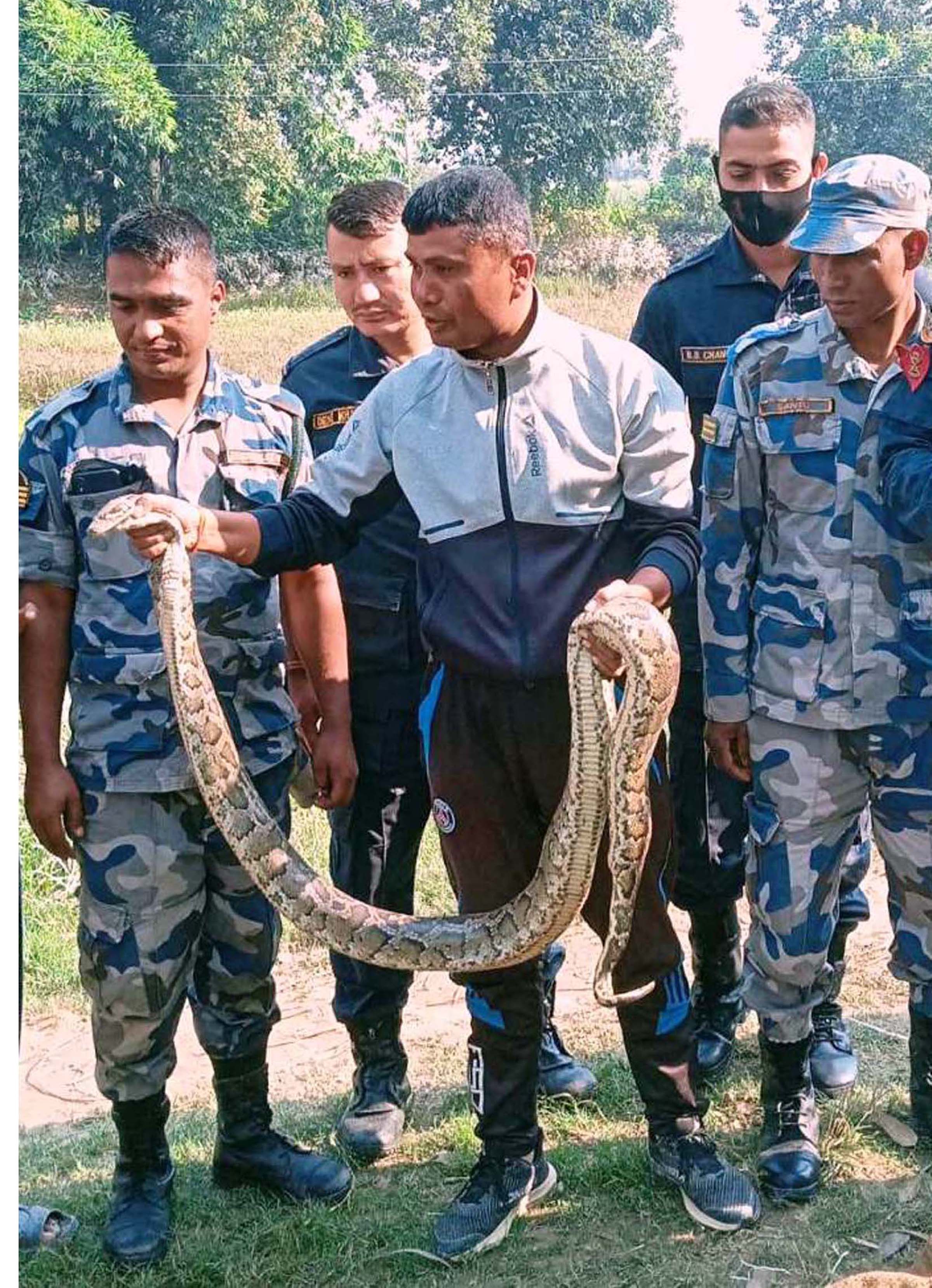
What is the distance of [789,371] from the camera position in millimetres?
4008

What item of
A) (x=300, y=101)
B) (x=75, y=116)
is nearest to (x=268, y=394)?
(x=75, y=116)

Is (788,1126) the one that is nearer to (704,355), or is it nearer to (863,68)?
(704,355)

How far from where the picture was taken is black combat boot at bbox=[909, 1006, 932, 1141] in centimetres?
438

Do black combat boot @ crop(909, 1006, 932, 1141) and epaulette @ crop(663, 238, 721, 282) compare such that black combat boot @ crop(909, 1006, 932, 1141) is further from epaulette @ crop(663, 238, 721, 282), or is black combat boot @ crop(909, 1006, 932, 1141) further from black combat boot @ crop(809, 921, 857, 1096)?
epaulette @ crop(663, 238, 721, 282)

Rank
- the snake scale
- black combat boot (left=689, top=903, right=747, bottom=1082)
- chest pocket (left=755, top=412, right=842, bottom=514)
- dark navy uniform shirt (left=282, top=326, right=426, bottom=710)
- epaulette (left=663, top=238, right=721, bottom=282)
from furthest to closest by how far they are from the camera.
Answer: black combat boot (left=689, top=903, right=747, bottom=1082), epaulette (left=663, top=238, right=721, bottom=282), dark navy uniform shirt (left=282, top=326, right=426, bottom=710), chest pocket (left=755, top=412, right=842, bottom=514), the snake scale

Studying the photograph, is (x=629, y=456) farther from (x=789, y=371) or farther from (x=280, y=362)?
(x=280, y=362)

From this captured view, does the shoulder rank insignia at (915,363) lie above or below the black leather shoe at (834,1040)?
above

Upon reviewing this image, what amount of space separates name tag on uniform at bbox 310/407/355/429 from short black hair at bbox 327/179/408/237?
59 centimetres

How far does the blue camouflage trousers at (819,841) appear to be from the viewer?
3998mm

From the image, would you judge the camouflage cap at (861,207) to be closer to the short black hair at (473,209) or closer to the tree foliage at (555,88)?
the short black hair at (473,209)

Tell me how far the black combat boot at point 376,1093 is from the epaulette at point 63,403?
230cm

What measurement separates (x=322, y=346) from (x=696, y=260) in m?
1.37

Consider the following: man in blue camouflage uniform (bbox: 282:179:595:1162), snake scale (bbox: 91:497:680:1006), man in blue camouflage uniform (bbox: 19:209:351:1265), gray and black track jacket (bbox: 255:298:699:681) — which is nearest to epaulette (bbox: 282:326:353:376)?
man in blue camouflage uniform (bbox: 282:179:595:1162)

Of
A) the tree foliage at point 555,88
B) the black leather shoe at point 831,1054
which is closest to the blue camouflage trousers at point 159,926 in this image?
the black leather shoe at point 831,1054
